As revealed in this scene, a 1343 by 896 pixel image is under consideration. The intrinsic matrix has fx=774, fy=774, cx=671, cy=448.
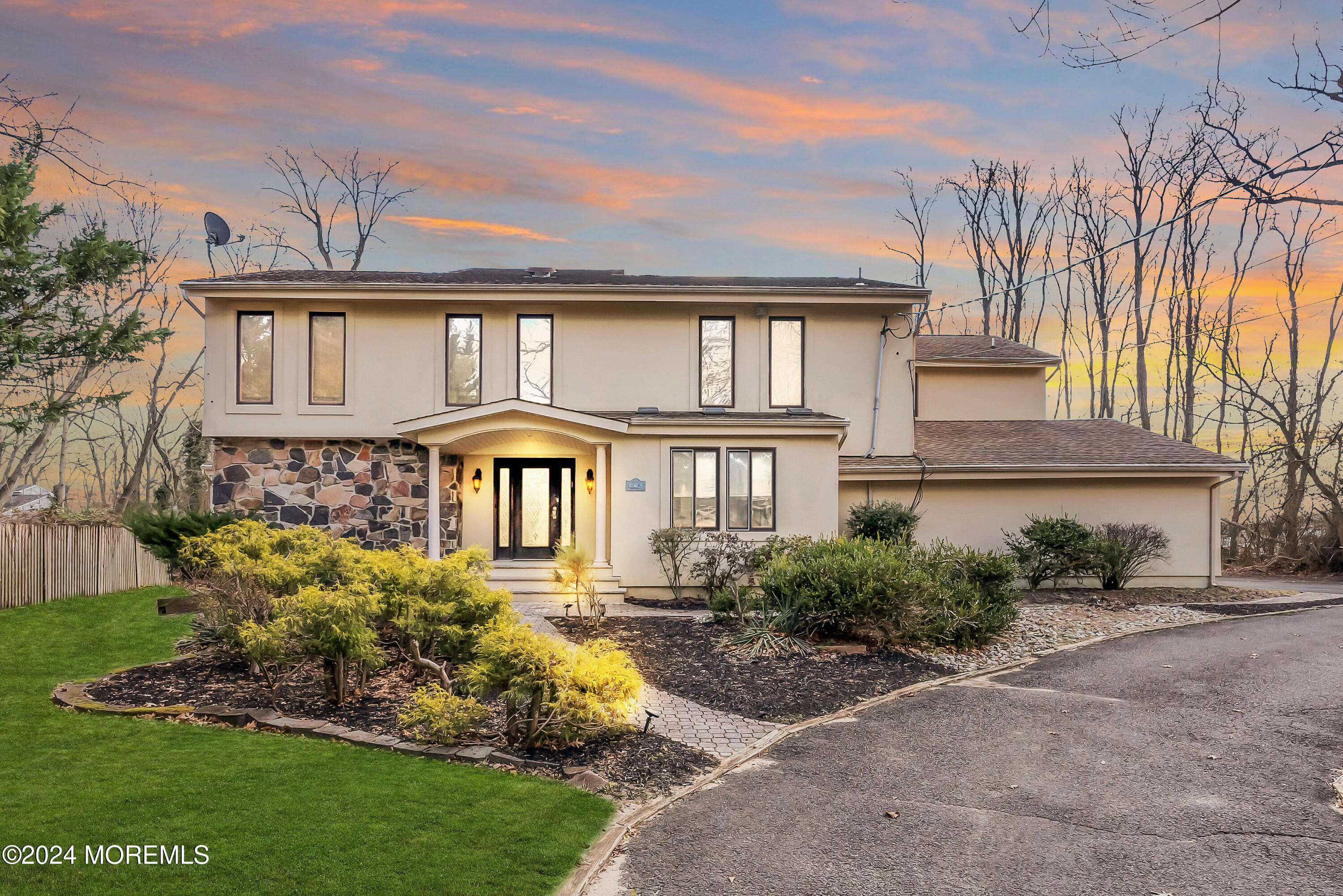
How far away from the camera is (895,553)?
35.7ft

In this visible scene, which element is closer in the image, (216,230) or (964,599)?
(964,599)

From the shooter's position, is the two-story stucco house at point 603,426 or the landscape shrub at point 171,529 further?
the two-story stucco house at point 603,426

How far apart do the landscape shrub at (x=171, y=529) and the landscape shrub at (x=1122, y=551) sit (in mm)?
15233

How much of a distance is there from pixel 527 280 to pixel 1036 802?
13214 millimetres

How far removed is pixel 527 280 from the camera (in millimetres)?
15875

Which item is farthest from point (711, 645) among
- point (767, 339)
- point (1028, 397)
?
point (1028, 397)

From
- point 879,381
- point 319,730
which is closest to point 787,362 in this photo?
point 879,381

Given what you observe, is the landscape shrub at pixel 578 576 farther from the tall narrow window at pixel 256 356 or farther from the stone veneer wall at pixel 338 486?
the tall narrow window at pixel 256 356

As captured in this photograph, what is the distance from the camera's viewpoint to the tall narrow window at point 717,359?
15477 mm

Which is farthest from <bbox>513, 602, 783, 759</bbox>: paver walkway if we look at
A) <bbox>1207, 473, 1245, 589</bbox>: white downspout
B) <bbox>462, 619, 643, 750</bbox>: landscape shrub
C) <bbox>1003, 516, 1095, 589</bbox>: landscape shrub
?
<bbox>1207, 473, 1245, 589</bbox>: white downspout

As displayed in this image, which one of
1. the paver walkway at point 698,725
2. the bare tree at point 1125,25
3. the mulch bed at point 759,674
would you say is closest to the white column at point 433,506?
the mulch bed at point 759,674

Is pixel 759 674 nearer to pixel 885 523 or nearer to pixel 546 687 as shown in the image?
pixel 546 687

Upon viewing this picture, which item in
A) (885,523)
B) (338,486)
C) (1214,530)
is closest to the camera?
(885,523)

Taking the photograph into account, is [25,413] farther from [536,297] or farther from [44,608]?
[536,297]
